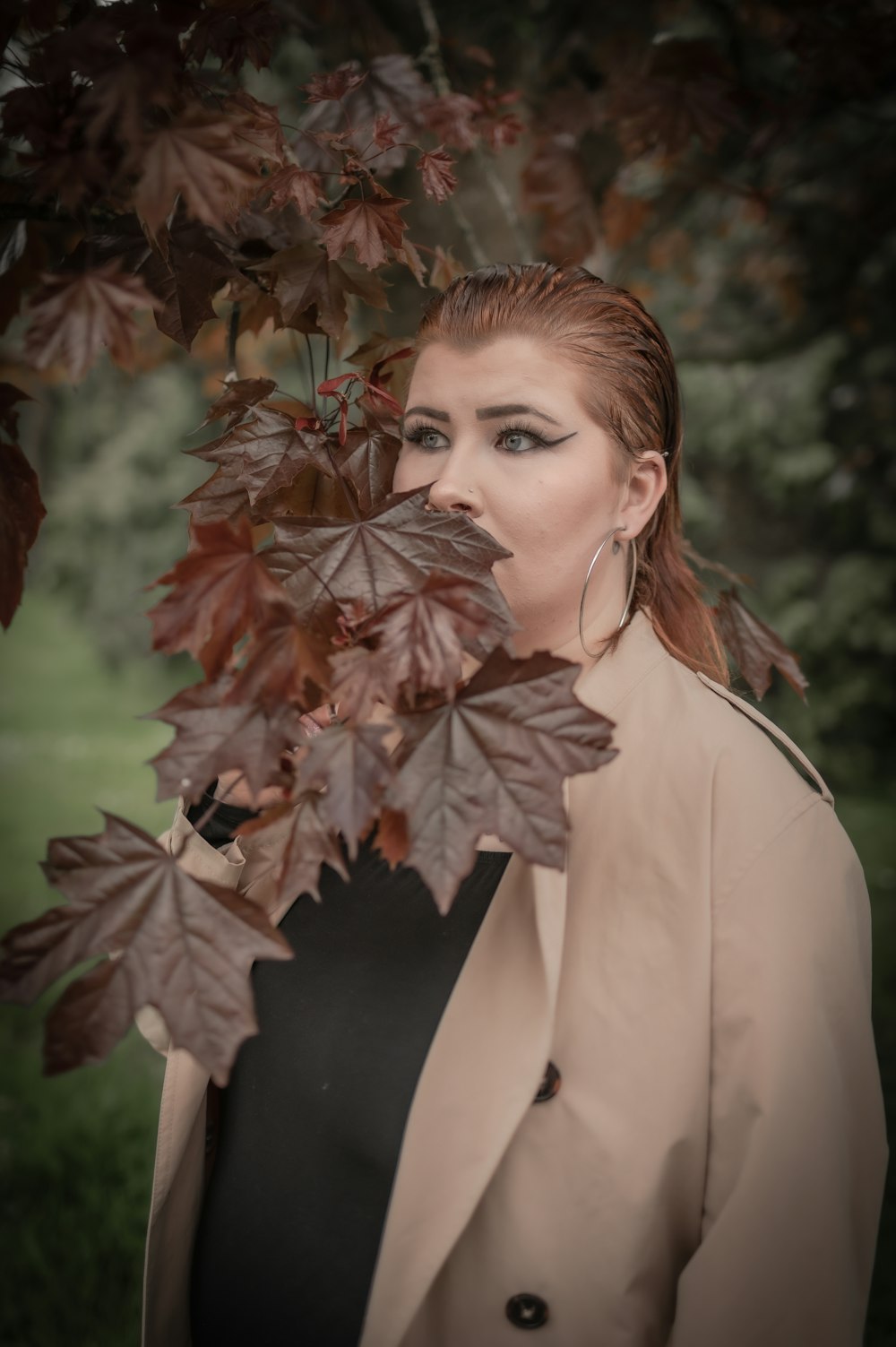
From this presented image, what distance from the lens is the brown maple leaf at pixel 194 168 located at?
41.9 inches

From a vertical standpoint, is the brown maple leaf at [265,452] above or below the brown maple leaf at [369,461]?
below

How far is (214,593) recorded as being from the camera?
1.11m

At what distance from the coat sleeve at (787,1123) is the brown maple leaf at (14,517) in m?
1.02

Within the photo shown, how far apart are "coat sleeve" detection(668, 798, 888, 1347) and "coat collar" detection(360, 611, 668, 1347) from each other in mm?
234

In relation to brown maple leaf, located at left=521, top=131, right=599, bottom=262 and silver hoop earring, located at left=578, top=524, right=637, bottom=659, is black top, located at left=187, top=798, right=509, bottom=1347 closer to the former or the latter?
silver hoop earring, located at left=578, top=524, right=637, bottom=659

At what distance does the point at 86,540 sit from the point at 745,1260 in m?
9.80

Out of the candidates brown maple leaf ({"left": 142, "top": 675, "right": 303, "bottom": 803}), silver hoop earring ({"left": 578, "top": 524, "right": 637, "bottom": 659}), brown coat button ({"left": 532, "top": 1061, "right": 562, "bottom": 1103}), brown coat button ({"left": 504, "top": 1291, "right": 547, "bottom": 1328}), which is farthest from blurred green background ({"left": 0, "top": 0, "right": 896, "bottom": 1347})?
brown coat button ({"left": 504, "top": 1291, "right": 547, "bottom": 1328})

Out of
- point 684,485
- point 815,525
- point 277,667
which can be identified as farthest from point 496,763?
point 815,525

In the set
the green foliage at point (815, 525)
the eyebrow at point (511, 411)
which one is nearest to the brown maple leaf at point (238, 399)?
the eyebrow at point (511, 411)

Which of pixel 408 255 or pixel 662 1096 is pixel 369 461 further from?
pixel 662 1096

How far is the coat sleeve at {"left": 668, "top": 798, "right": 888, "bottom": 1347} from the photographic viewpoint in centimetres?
125

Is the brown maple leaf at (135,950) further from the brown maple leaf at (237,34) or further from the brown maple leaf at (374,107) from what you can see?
the brown maple leaf at (374,107)

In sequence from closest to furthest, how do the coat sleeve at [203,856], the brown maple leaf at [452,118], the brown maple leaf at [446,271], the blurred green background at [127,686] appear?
the coat sleeve at [203,856] < the brown maple leaf at [446,271] < the brown maple leaf at [452,118] < the blurred green background at [127,686]

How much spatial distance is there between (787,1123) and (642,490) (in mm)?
945
